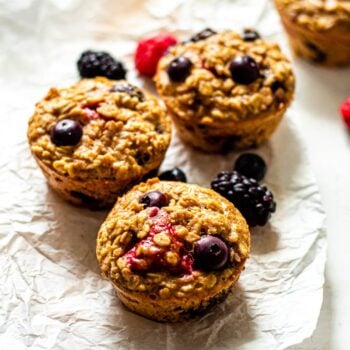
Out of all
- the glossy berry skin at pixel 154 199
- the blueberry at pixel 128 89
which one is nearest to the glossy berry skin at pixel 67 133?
the blueberry at pixel 128 89

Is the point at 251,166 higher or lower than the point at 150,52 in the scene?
lower

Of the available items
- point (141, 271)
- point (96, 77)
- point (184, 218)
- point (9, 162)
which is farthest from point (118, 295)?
point (96, 77)

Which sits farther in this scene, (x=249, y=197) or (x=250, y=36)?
(x=250, y=36)

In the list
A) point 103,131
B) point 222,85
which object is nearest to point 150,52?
point 222,85

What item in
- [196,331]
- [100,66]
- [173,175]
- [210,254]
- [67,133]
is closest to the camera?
[210,254]

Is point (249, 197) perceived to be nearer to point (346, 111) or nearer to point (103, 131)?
point (103, 131)

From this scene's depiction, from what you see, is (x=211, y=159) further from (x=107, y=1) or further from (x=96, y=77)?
(x=107, y=1)
